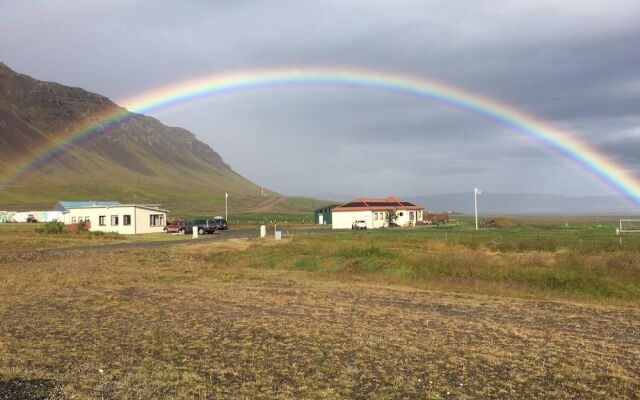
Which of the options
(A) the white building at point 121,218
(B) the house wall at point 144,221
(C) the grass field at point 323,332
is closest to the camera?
(C) the grass field at point 323,332

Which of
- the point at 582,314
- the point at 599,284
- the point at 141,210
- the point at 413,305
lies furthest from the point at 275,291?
the point at 141,210

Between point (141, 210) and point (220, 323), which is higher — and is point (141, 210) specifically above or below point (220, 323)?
above

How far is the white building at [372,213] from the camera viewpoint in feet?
273

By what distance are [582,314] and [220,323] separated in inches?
445

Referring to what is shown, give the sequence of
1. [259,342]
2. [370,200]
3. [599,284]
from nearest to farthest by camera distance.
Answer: [259,342]
[599,284]
[370,200]

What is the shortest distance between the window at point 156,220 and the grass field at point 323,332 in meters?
41.3

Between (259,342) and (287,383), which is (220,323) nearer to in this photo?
(259,342)

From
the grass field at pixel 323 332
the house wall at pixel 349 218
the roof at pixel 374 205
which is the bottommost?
the grass field at pixel 323 332

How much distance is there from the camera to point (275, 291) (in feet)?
69.0

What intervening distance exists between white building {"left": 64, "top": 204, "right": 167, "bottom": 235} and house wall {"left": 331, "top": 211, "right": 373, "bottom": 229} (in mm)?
27977

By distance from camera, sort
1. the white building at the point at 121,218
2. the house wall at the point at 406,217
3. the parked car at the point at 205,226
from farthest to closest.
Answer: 1. the house wall at the point at 406,217
2. the parked car at the point at 205,226
3. the white building at the point at 121,218

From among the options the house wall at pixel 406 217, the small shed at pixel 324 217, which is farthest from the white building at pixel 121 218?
the small shed at pixel 324 217

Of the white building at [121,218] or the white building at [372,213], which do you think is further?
the white building at [372,213]

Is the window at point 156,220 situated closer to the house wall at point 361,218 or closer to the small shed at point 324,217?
the house wall at point 361,218
